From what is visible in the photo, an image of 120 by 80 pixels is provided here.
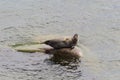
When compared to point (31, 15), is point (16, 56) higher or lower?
lower

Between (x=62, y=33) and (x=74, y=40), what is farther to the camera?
(x=62, y=33)

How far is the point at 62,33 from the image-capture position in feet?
31.0

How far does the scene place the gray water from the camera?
759 centimetres

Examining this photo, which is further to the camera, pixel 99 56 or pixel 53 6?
pixel 53 6

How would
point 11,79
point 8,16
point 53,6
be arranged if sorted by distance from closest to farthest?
point 11,79
point 8,16
point 53,6

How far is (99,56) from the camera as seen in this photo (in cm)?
831

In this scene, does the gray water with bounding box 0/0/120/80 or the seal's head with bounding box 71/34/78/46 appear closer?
the gray water with bounding box 0/0/120/80

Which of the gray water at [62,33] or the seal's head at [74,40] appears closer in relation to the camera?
the gray water at [62,33]

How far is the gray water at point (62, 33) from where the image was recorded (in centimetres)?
759

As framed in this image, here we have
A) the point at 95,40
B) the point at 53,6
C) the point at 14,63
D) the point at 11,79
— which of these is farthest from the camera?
the point at 53,6

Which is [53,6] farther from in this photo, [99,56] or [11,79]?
[11,79]

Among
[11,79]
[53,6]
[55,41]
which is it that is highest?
[53,6]

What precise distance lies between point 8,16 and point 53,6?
1399 millimetres

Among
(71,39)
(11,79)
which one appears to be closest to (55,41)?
(71,39)
